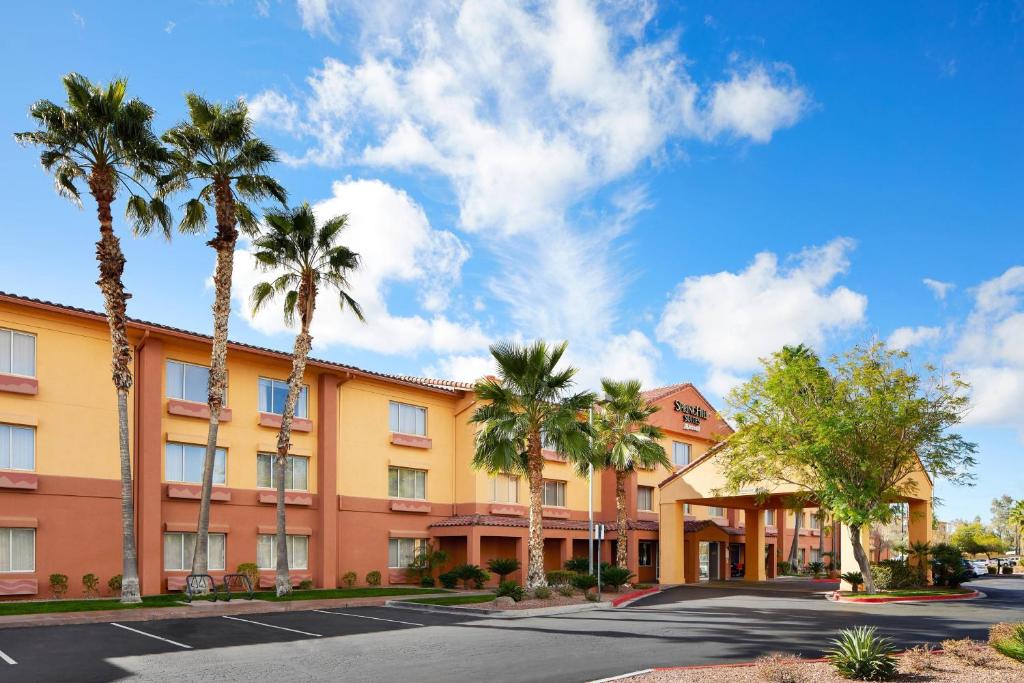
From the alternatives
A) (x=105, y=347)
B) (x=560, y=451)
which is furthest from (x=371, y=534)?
(x=105, y=347)

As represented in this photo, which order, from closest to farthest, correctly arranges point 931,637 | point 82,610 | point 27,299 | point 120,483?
point 931,637 < point 82,610 < point 27,299 < point 120,483

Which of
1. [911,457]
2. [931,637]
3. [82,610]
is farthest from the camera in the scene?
[911,457]

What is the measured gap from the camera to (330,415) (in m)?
36.1

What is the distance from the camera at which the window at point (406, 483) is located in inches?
1538

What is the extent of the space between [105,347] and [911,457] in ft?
101

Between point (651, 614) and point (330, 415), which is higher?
point (330, 415)

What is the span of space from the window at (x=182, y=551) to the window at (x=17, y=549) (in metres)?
4.36

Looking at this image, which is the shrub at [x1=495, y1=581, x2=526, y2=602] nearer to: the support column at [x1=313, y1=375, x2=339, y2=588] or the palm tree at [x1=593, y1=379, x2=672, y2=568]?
the support column at [x1=313, y1=375, x2=339, y2=588]

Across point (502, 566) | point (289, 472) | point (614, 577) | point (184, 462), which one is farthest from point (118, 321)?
point (614, 577)

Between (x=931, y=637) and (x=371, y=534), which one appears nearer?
(x=931, y=637)

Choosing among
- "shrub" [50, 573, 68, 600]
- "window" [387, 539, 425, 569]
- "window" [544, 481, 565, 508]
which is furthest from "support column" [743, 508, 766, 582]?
"shrub" [50, 573, 68, 600]

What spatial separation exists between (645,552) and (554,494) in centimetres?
808

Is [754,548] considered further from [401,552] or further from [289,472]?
[289,472]

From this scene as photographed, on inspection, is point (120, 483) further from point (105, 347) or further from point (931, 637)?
point (931, 637)
